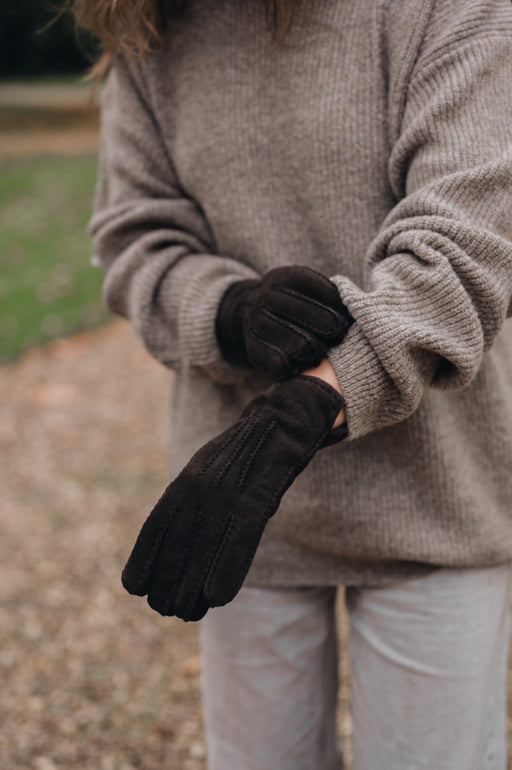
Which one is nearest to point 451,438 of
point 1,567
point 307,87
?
point 307,87

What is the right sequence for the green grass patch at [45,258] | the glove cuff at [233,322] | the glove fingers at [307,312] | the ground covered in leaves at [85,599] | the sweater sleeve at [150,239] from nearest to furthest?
1. the glove fingers at [307,312]
2. the glove cuff at [233,322]
3. the sweater sleeve at [150,239]
4. the ground covered in leaves at [85,599]
5. the green grass patch at [45,258]

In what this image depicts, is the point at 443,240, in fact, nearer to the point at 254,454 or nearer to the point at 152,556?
the point at 254,454

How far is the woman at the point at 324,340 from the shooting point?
1113 mm

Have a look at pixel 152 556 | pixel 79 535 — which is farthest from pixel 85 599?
pixel 152 556

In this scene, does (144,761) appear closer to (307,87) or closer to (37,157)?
(307,87)

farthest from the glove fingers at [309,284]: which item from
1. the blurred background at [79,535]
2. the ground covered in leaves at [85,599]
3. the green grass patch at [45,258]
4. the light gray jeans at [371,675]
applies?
the green grass patch at [45,258]

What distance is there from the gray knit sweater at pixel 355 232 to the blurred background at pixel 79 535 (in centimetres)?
38

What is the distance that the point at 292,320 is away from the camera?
3.88ft

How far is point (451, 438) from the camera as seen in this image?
1375 mm

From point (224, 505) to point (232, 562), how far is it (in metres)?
0.08

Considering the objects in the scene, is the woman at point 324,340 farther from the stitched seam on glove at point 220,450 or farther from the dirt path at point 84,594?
the dirt path at point 84,594

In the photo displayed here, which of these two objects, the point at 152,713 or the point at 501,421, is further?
the point at 152,713

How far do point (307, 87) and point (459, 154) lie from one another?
0.32 metres

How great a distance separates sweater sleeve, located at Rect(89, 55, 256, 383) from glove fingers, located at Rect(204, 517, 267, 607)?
419 mm
